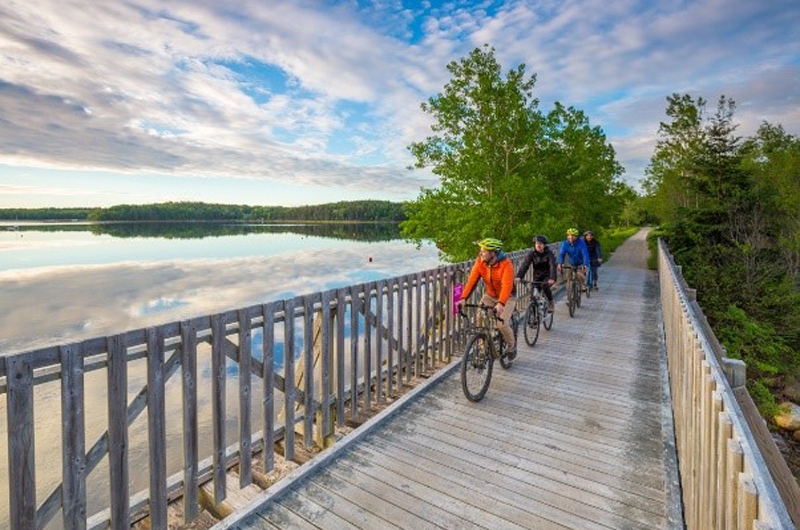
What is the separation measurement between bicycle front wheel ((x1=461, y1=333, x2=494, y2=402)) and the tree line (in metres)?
10.4

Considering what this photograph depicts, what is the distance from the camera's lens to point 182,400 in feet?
11.2

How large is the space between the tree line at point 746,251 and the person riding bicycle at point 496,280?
9.73 m

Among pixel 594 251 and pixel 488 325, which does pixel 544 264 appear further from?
pixel 594 251

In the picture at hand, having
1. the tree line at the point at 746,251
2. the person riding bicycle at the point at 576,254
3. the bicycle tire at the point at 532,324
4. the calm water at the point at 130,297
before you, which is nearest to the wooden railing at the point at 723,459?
the bicycle tire at the point at 532,324

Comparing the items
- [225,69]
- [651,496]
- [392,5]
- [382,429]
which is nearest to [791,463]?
[651,496]

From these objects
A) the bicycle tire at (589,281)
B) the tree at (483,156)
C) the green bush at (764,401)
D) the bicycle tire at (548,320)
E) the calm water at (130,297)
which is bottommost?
the green bush at (764,401)

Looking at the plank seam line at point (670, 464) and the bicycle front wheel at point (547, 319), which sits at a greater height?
the bicycle front wheel at point (547, 319)

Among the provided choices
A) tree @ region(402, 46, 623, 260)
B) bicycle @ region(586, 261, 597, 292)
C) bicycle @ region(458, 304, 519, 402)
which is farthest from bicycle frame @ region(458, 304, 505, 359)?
tree @ region(402, 46, 623, 260)

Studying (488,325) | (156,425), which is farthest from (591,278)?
(156,425)

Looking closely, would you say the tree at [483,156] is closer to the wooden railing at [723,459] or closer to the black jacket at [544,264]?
the black jacket at [544,264]

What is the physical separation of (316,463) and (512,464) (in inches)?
75.1

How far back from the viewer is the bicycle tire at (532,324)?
27.3 ft

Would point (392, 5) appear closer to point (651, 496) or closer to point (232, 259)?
point (651, 496)

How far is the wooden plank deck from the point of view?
3.41 meters
